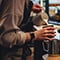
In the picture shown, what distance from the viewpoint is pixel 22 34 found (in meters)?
1.10

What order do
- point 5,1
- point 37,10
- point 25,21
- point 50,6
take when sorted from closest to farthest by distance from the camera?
point 5,1
point 25,21
point 37,10
point 50,6

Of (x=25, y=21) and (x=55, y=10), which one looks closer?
(x=25, y=21)

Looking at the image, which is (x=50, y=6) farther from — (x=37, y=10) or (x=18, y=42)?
(x=18, y=42)

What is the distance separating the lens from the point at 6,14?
1070 mm

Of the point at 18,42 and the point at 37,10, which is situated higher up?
the point at 37,10

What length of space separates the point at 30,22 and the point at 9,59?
0.34 meters

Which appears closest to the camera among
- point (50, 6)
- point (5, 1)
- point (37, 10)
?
point (5, 1)

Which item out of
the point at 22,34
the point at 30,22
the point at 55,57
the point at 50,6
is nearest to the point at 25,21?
the point at 30,22

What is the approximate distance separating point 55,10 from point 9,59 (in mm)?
1310

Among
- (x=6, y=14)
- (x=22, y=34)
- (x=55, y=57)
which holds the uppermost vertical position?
(x=6, y=14)

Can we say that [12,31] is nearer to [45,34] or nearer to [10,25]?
[10,25]

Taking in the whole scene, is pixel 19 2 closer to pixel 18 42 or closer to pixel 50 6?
pixel 18 42

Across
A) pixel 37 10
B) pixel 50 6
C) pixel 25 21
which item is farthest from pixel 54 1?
pixel 25 21

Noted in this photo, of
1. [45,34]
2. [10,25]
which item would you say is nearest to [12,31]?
[10,25]
